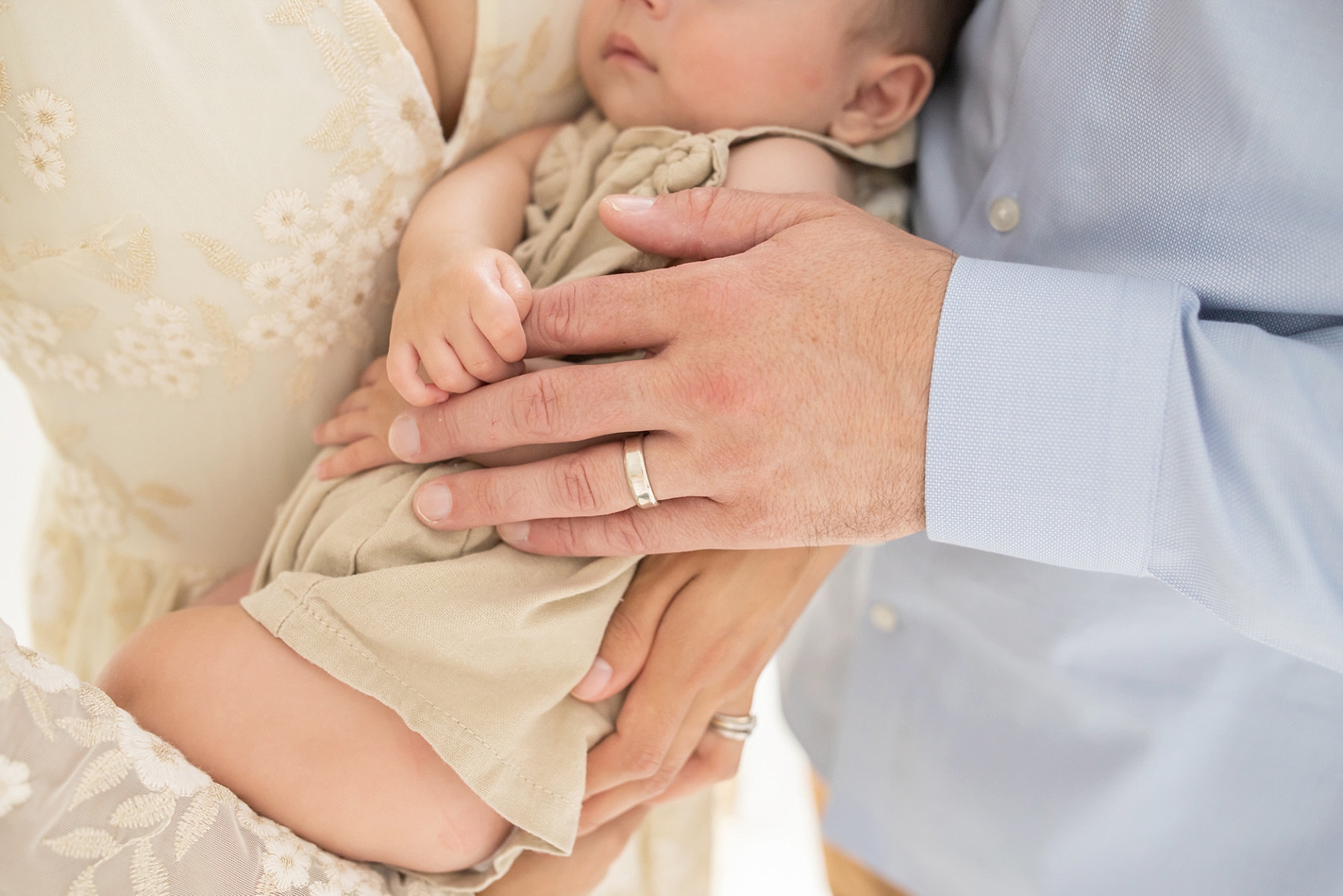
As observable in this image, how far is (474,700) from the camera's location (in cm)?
84

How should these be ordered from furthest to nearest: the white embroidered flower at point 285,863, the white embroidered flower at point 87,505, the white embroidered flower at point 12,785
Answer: the white embroidered flower at point 87,505, the white embroidered flower at point 285,863, the white embroidered flower at point 12,785

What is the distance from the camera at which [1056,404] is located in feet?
2.66

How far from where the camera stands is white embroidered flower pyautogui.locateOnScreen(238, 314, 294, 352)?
3.03ft

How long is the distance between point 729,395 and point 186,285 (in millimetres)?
567

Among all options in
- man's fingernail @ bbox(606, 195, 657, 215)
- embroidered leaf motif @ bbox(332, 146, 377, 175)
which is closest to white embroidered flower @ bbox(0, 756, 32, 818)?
embroidered leaf motif @ bbox(332, 146, 377, 175)

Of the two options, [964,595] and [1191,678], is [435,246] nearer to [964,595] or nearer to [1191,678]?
[964,595]

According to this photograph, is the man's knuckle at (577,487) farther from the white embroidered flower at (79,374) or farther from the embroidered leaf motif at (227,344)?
the white embroidered flower at (79,374)

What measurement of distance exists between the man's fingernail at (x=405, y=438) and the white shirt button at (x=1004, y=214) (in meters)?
0.72

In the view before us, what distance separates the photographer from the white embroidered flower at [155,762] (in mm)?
696

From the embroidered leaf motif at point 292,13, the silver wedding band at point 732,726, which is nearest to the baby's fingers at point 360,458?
the embroidered leaf motif at point 292,13

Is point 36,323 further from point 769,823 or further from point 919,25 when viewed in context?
point 769,823

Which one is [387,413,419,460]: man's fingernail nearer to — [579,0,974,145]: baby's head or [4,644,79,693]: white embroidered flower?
[4,644,79,693]: white embroidered flower

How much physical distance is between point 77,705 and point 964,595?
1.05 meters

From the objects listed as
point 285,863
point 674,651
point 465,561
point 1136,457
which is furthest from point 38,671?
point 1136,457
